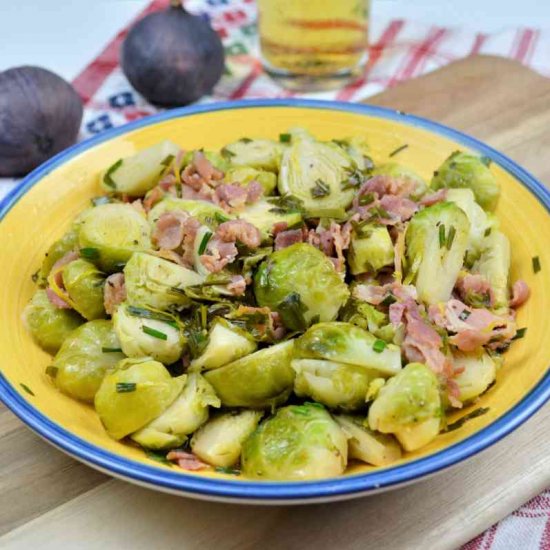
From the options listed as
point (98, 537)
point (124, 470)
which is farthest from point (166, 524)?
point (124, 470)

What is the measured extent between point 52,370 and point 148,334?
1.14 feet

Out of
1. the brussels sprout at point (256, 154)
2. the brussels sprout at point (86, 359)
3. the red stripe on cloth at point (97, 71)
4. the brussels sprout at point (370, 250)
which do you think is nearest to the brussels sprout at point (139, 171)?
the brussels sprout at point (256, 154)

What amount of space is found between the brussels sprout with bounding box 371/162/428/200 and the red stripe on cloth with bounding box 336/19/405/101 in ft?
5.36

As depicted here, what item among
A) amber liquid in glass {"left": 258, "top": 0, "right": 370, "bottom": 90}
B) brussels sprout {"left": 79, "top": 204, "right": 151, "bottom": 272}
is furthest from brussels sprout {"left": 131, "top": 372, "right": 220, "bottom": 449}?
amber liquid in glass {"left": 258, "top": 0, "right": 370, "bottom": 90}

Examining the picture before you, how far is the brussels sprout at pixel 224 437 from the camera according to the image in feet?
7.03

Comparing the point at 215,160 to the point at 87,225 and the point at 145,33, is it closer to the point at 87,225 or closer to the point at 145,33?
the point at 87,225

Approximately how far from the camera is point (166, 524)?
7.14 ft

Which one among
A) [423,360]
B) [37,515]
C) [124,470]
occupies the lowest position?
[37,515]

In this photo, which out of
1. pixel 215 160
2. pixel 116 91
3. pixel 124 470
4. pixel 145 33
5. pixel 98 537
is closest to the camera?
pixel 124 470

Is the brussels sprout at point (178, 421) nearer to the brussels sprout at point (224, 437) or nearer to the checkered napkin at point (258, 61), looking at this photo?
the brussels sprout at point (224, 437)

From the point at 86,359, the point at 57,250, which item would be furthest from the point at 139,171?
the point at 86,359

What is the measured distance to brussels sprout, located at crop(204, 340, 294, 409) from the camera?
7.20ft

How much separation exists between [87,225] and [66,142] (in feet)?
4.97

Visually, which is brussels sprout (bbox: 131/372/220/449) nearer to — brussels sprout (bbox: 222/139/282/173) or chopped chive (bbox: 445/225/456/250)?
chopped chive (bbox: 445/225/456/250)
